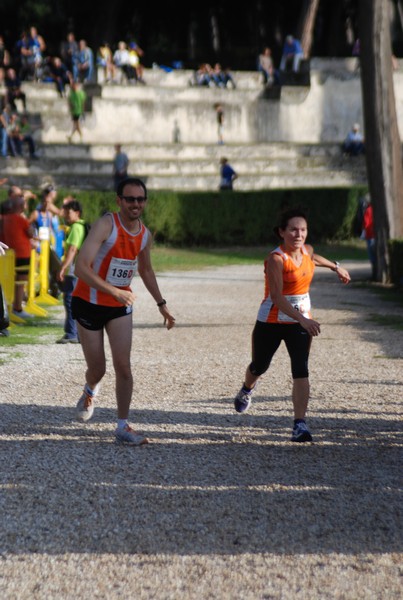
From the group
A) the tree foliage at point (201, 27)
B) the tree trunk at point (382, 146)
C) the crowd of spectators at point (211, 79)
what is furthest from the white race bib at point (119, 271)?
the tree foliage at point (201, 27)

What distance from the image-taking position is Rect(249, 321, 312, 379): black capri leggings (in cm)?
812

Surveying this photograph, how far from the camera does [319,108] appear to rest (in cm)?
4256

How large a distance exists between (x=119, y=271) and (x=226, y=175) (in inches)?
1059

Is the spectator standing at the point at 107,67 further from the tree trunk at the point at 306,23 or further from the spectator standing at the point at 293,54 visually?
the tree trunk at the point at 306,23

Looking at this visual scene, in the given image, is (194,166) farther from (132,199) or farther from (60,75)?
(132,199)

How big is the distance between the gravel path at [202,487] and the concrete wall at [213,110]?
27.0 meters

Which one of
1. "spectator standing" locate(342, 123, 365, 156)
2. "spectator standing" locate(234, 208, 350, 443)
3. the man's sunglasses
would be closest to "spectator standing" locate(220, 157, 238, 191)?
"spectator standing" locate(342, 123, 365, 156)

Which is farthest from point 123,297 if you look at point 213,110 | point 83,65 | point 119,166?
point 213,110

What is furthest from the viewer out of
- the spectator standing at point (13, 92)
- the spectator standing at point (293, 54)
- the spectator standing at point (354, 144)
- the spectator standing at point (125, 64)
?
the spectator standing at point (293, 54)

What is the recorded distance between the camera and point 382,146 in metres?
22.8

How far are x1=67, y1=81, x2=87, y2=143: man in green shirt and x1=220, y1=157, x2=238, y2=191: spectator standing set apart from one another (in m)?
5.04

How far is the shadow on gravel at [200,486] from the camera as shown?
5.66 metres

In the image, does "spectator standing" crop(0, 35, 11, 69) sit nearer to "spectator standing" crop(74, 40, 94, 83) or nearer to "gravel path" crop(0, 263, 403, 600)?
"spectator standing" crop(74, 40, 94, 83)

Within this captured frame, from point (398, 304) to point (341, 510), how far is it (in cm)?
1300
